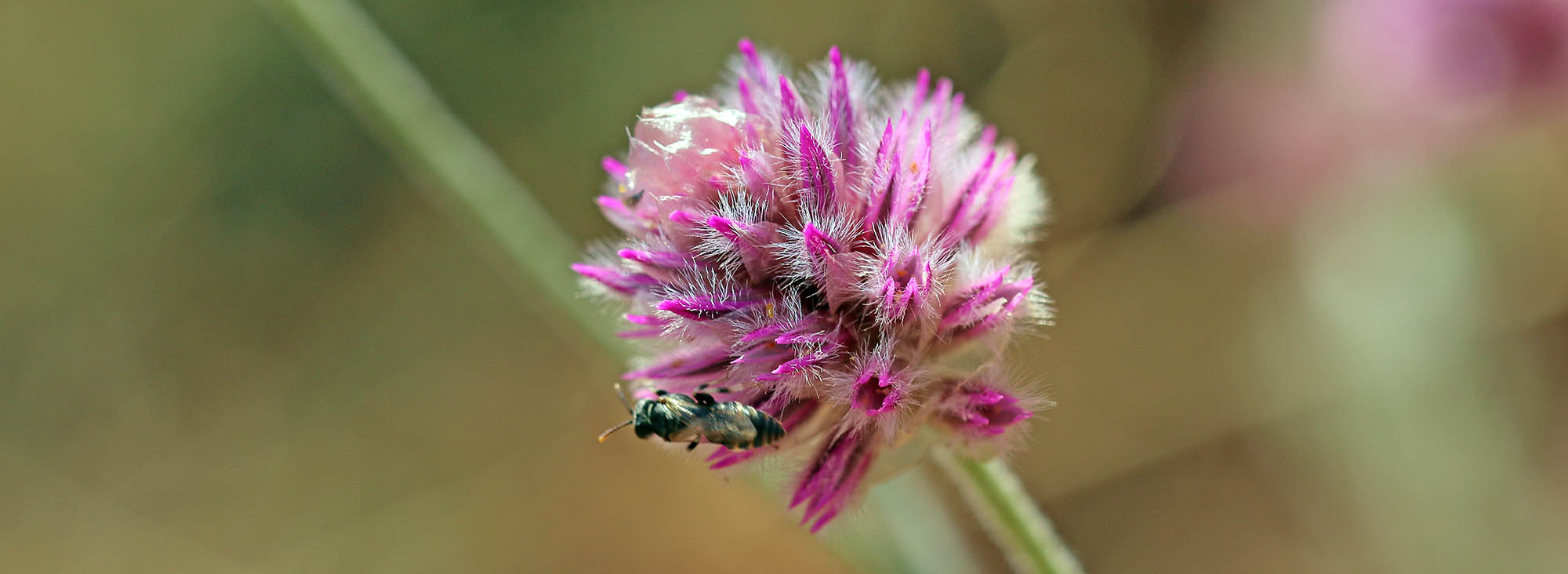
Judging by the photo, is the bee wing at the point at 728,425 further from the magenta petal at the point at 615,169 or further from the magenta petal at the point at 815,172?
the magenta petal at the point at 615,169

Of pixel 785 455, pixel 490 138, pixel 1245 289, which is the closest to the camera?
pixel 785 455

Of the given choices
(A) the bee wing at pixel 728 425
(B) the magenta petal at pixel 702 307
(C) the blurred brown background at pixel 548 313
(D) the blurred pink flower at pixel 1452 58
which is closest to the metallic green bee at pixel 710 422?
(A) the bee wing at pixel 728 425

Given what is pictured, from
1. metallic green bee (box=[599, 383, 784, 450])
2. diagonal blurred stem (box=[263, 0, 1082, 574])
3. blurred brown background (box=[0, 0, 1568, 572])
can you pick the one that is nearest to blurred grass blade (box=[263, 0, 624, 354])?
diagonal blurred stem (box=[263, 0, 1082, 574])

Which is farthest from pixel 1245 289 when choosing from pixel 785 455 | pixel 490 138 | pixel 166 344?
pixel 166 344

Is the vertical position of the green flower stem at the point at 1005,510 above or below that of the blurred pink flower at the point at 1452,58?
below

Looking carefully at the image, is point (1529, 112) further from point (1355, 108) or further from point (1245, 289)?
point (1245, 289)

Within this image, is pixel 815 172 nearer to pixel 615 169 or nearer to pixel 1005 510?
pixel 615 169

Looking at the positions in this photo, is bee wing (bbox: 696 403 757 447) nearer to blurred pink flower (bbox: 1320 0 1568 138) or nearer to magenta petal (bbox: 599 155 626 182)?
magenta petal (bbox: 599 155 626 182)
